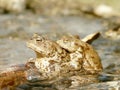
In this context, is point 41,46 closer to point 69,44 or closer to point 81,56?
point 69,44

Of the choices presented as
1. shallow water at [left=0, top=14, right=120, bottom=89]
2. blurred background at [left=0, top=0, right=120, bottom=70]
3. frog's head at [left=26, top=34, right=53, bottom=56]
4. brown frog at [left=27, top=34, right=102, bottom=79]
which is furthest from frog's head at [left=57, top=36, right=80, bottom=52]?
blurred background at [left=0, top=0, right=120, bottom=70]

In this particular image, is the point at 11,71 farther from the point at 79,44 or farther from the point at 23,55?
the point at 23,55

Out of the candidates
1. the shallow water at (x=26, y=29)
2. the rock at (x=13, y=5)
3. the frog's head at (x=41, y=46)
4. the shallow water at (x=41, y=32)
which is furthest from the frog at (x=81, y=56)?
the rock at (x=13, y=5)

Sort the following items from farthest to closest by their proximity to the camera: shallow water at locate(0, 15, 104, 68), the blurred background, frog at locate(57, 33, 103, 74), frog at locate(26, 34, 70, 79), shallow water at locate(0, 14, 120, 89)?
the blurred background
shallow water at locate(0, 15, 104, 68)
shallow water at locate(0, 14, 120, 89)
frog at locate(57, 33, 103, 74)
frog at locate(26, 34, 70, 79)

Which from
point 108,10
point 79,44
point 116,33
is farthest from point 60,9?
point 79,44

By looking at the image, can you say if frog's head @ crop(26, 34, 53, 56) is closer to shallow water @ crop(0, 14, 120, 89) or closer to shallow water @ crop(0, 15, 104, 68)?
shallow water @ crop(0, 14, 120, 89)

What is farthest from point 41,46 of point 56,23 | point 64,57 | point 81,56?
point 56,23
